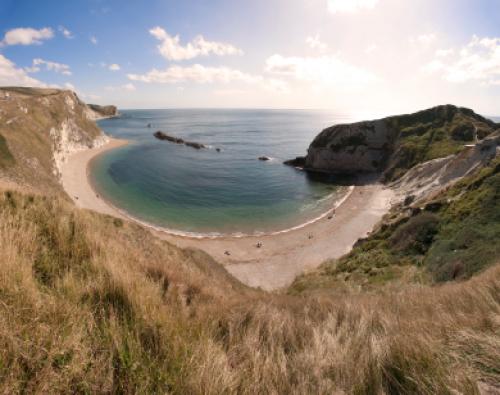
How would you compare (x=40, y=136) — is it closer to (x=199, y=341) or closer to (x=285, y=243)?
(x=285, y=243)

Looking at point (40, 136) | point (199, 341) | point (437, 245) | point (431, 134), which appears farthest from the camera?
point (431, 134)

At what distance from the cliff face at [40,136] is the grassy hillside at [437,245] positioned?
1153 inches

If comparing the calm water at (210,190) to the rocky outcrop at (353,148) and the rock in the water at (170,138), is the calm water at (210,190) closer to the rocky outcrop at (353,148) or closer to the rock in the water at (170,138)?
the rocky outcrop at (353,148)

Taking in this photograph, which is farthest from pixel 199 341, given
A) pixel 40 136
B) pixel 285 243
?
pixel 40 136

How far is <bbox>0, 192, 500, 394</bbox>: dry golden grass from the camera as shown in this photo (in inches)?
81.1

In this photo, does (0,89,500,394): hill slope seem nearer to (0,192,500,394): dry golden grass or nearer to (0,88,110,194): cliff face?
(0,192,500,394): dry golden grass

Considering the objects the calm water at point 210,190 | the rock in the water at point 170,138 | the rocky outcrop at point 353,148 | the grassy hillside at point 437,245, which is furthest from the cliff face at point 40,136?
the rocky outcrop at point 353,148

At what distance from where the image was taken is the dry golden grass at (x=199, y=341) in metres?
2.06

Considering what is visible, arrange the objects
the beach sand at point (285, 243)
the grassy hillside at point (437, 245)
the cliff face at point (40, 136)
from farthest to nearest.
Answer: the cliff face at point (40, 136)
the beach sand at point (285, 243)
the grassy hillside at point (437, 245)

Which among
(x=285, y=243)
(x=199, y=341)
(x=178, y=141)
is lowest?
(x=285, y=243)

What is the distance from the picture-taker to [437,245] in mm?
14727

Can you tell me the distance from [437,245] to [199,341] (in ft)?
54.5

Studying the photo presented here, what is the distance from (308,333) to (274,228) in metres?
30.7

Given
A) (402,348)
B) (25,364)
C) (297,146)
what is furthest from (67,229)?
→ (297,146)
